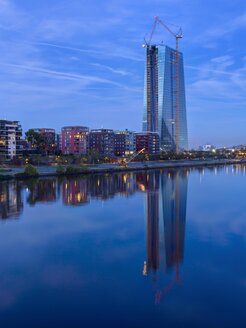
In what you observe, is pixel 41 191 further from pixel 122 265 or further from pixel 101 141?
pixel 101 141

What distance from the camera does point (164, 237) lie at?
312 inches

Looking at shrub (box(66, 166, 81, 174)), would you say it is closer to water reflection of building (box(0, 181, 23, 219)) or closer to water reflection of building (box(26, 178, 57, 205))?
water reflection of building (box(26, 178, 57, 205))

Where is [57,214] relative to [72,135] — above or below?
below

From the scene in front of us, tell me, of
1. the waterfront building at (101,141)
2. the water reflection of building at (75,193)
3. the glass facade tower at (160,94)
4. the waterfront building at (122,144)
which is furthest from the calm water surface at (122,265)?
the glass facade tower at (160,94)

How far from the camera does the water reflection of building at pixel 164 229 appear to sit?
6234mm

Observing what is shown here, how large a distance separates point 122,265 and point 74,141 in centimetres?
3483

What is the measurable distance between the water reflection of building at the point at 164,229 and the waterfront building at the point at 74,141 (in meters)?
25.9

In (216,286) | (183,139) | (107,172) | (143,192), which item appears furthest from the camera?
(183,139)

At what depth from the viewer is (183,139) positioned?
70.5m

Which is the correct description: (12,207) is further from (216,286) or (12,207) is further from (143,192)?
(216,286)

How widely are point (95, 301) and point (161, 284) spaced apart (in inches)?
43.1

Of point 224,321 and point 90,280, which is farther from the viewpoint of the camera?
point 90,280

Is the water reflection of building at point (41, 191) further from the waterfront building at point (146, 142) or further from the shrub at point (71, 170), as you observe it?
the waterfront building at point (146, 142)

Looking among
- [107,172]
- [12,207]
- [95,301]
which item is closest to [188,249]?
[95,301]
